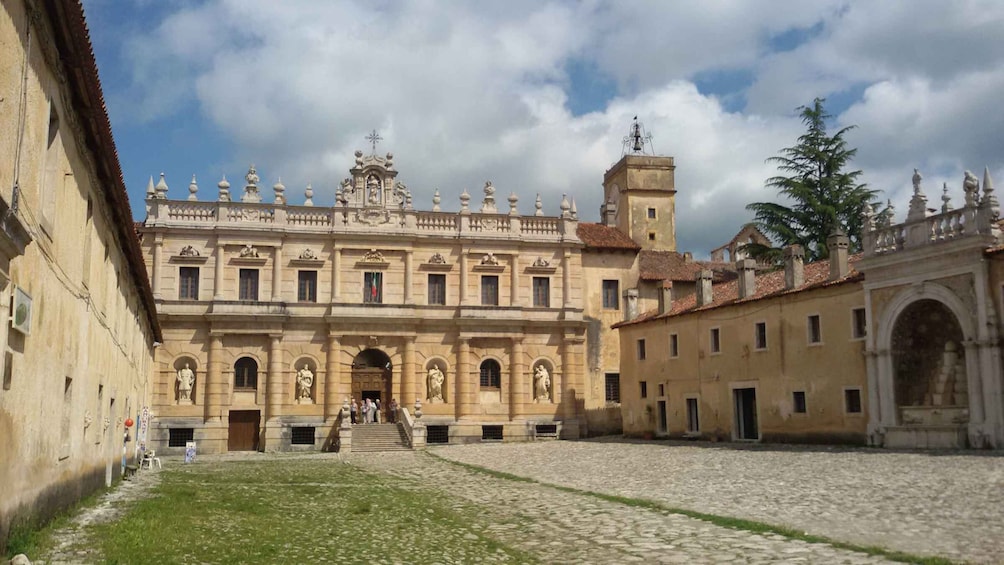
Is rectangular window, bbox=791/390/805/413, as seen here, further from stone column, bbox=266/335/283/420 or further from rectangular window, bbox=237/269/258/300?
rectangular window, bbox=237/269/258/300

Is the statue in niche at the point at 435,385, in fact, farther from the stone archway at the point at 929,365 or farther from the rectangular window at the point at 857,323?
the stone archway at the point at 929,365

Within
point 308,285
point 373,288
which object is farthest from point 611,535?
point 308,285

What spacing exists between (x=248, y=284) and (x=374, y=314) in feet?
21.0

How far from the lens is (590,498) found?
56.7 feet

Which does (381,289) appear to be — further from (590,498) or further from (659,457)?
(590,498)

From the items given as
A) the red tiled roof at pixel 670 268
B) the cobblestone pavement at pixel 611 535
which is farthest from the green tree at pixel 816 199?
Result: the cobblestone pavement at pixel 611 535

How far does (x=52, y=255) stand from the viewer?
37.6 feet

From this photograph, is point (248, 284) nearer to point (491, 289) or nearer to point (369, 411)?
point (369, 411)

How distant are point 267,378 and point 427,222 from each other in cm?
1131

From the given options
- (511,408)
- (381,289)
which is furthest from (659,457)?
(381,289)

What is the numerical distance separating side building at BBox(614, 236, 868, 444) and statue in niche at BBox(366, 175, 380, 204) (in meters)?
14.5

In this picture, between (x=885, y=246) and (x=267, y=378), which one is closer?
(x=885, y=246)

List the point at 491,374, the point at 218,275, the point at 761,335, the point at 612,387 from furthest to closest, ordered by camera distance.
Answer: the point at 612,387 < the point at 491,374 < the point at 218,275 < the point at 761,335

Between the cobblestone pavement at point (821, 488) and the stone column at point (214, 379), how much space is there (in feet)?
52.4
